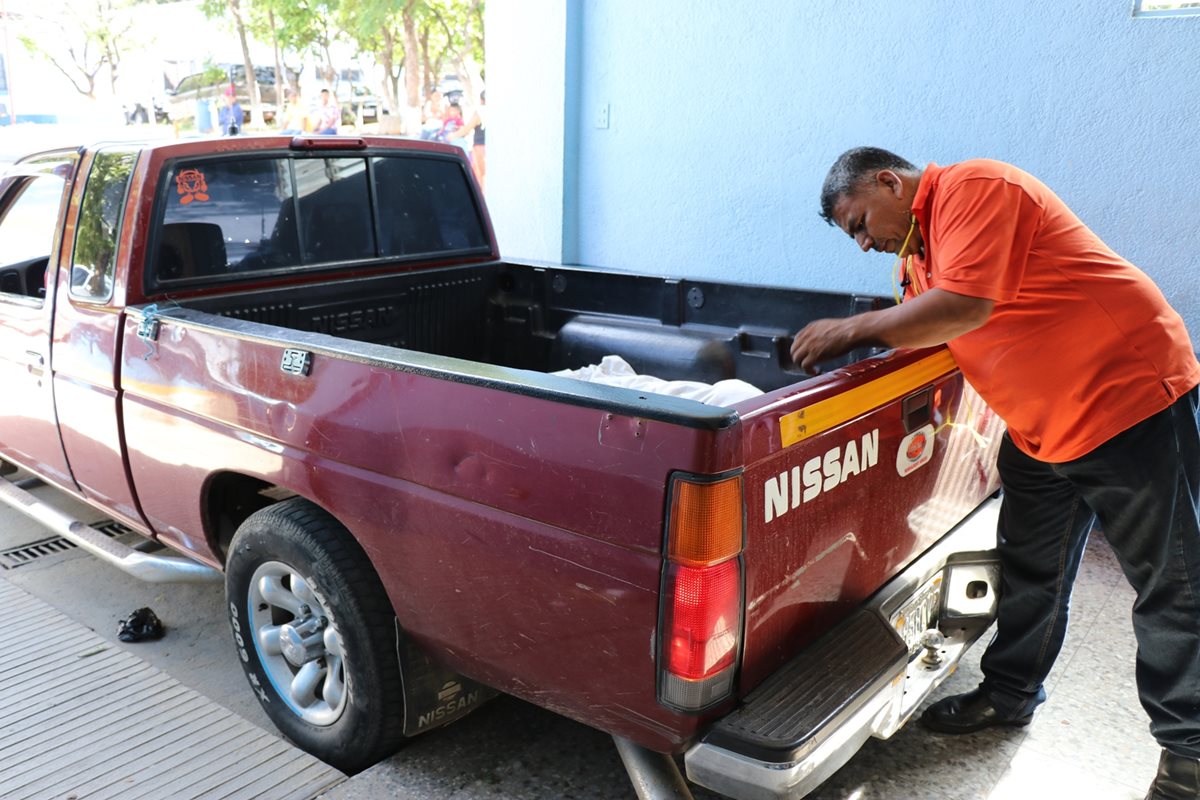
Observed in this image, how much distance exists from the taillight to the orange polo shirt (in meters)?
0.96

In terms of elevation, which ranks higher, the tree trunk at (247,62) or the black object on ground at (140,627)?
the tree trunk at (247,62)

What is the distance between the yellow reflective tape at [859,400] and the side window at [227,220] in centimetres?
234

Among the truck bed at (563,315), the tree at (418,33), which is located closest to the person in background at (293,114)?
the tree at (418,33)

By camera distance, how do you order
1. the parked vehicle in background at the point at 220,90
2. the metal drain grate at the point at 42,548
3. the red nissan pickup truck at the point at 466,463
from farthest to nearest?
the parked vehicle in background at the point at 220,90 < the metal drain grate at the point at 42,548 < the red nissan pickup truck at the point at 466,463

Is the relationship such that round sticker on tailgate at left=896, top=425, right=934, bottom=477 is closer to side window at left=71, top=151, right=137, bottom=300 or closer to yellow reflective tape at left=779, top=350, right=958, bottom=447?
yellow reflective tape at left=779, top=350, right=958, bottom=447

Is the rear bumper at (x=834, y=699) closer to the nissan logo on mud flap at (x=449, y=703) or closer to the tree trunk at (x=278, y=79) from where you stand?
the nissan logo on mud flap at (x=449, y=703)

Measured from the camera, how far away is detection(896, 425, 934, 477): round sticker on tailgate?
8.08 ft

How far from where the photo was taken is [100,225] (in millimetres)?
3426

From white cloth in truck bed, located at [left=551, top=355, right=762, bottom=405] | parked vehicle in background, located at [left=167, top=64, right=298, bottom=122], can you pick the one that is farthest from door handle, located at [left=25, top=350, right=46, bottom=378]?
parked vehicle in background, located at [left=167, top=64, right=298, bottom=122]

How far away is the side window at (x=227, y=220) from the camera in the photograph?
11.0ft


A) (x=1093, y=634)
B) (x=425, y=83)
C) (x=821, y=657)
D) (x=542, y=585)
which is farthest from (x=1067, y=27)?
(x=425, y=83)

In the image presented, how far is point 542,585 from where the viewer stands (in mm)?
2082

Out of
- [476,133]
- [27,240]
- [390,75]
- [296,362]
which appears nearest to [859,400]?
[296,362]

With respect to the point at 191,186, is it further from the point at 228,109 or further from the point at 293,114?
the point at 228,109
